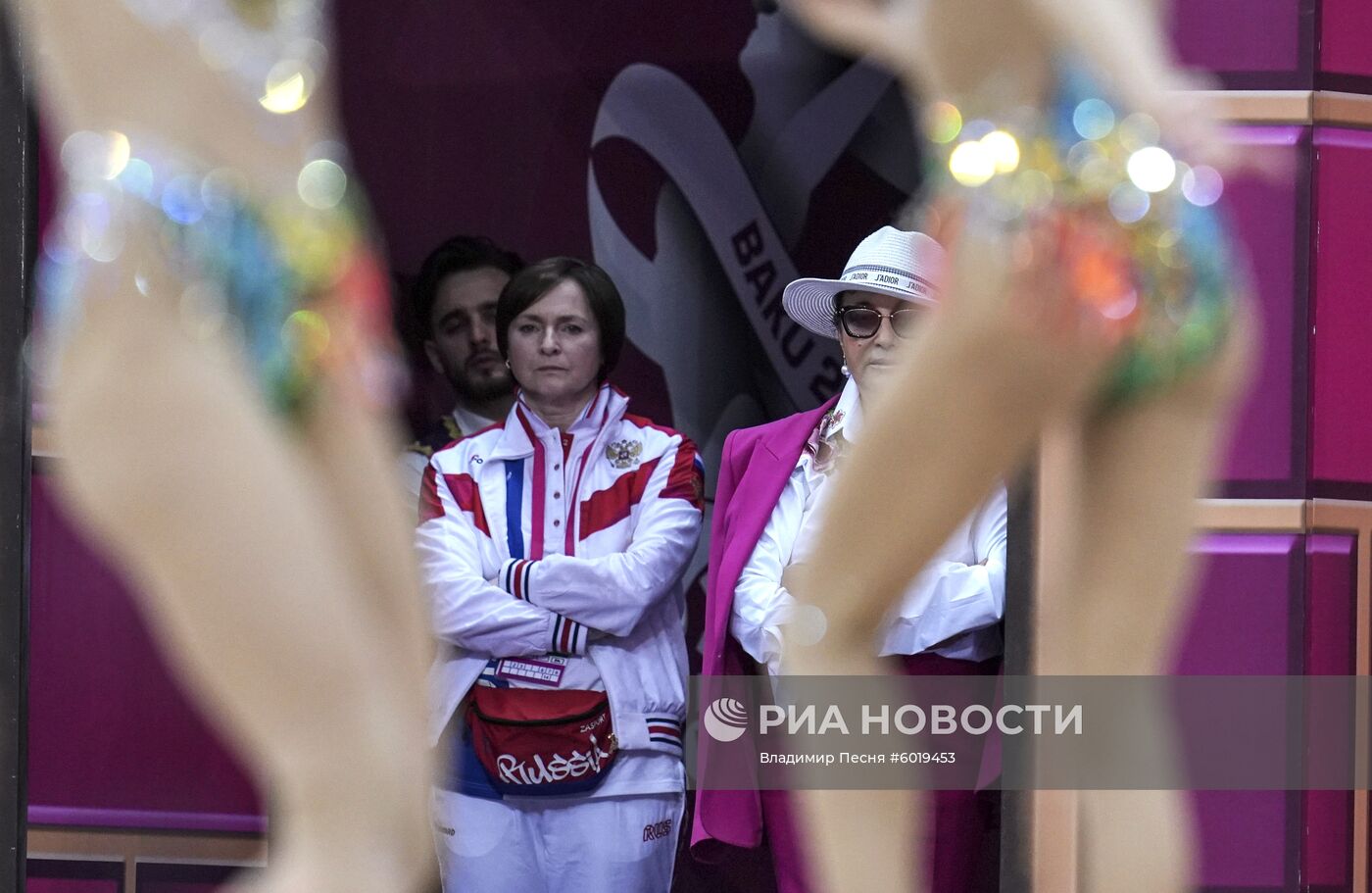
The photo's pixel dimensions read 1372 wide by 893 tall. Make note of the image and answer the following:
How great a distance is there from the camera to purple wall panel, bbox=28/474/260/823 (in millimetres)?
2990

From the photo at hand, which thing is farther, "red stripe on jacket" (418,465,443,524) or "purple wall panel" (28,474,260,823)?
"purple wall panel" (28,474,260,823)

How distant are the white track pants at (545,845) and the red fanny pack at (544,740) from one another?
40mm

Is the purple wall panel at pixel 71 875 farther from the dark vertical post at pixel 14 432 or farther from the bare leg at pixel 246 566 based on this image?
the bare leg at pixel 246 566

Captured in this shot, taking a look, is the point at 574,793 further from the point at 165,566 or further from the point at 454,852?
the point at 165,566

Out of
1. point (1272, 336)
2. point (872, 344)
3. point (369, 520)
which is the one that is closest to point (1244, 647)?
point (1272, 336)

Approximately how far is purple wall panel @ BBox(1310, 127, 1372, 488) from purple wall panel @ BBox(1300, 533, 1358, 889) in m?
0.10

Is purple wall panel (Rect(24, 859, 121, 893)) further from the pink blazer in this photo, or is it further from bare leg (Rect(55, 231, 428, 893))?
bare leg (Rect(55, 231, 428, 893))

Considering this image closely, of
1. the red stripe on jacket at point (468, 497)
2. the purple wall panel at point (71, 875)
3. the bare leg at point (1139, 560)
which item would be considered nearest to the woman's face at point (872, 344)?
the red stripe on jacket at point (468, 497)

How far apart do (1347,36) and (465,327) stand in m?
1.65

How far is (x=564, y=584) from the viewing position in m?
2.74

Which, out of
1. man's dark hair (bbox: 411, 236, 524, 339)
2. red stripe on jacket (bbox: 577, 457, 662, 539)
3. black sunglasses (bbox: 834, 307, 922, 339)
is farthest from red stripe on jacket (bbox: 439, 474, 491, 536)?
black sunglasses (bbox: 834, 307, 922, 339)

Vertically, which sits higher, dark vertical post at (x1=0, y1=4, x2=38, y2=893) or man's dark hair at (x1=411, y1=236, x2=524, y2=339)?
man's dark hair at (x1=411, y1=236, x2=524, y2=339)

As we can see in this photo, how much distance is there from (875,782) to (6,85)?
1.74 m

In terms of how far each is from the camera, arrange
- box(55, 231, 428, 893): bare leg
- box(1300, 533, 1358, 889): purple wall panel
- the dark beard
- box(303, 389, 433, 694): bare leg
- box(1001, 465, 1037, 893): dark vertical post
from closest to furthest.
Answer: box(55, 231, 428, 893): bare leg, box(303, 389, 433, 694): bare leg, box(1001, 465, 1037, 893): dark vertical post, box(1300, 533, 1358, 889): purple wall panel, the dark beard
